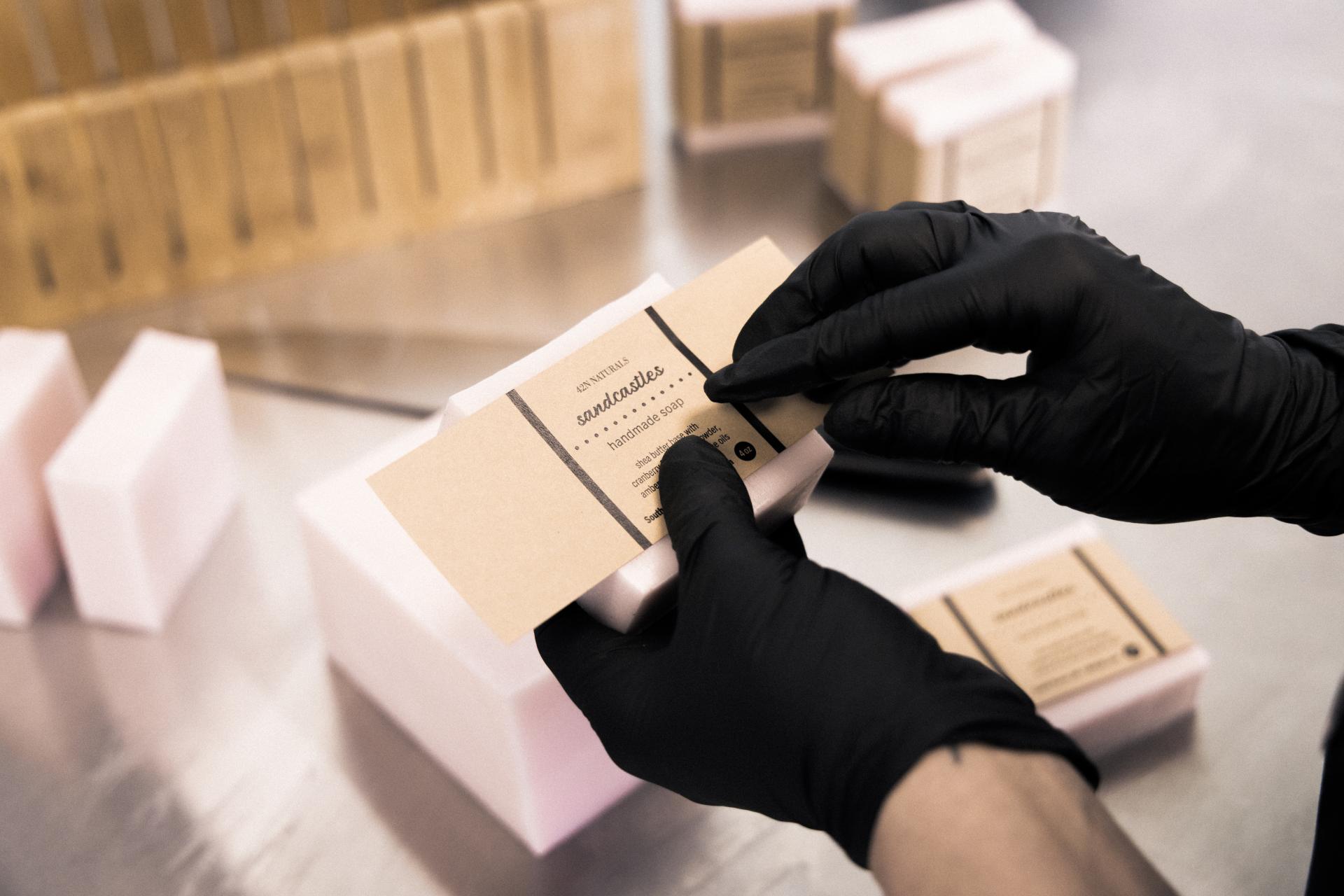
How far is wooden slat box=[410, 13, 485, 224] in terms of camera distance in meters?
1.15

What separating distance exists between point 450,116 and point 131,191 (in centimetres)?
30

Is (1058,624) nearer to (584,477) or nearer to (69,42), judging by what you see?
(584,477)

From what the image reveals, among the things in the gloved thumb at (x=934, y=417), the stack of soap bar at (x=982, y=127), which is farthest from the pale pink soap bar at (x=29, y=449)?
the stack of soap bar at (x=982, y=127)

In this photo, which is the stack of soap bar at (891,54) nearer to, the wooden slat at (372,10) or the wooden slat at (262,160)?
the wooden slat at (372,10)

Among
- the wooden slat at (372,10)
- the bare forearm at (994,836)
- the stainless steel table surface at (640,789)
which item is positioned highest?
the wooden slat at (372,10)

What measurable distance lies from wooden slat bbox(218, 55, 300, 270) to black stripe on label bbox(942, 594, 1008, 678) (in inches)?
28.8

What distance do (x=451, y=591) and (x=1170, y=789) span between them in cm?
49

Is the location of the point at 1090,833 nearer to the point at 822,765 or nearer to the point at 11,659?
the point at 822,765

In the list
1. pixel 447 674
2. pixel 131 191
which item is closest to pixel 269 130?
pixel 131 191

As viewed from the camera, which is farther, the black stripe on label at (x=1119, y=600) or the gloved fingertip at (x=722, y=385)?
the black stripe on label at (x=1119, y=600)

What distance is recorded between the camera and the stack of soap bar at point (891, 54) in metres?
1.19

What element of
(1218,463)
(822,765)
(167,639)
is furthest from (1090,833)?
(167,639)

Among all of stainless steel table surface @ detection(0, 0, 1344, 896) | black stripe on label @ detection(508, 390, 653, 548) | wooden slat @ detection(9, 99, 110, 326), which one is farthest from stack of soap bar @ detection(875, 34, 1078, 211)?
wooden slat @ detection(9, 99, 110, 326)

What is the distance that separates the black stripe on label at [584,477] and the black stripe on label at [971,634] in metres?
0.30
